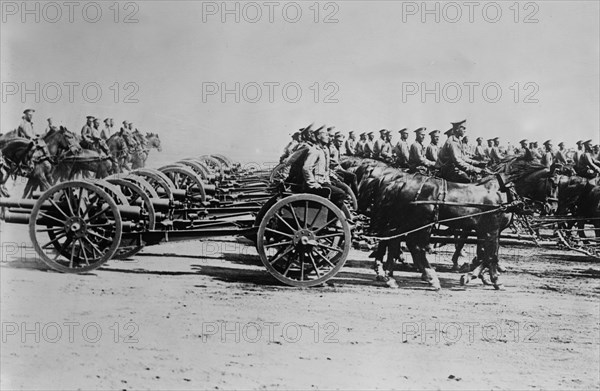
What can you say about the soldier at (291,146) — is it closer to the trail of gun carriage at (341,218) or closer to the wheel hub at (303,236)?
the trail of gun carriage at (341,218)

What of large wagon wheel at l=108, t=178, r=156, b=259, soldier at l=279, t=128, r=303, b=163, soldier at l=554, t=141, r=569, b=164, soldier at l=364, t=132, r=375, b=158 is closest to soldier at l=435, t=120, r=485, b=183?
soldier at l=364, t=132, r=375, b=158

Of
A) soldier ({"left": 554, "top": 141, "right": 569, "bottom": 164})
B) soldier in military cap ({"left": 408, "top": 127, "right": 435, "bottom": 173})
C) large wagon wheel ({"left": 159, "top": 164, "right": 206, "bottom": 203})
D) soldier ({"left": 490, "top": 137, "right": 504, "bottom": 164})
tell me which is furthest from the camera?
large wagon wheel ({"left": 159, "top": 164, "right": 206, "bottom": 203})

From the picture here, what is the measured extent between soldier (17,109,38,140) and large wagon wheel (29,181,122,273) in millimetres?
718

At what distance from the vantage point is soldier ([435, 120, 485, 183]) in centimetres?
582

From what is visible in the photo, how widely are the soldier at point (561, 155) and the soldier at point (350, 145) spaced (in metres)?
2.01

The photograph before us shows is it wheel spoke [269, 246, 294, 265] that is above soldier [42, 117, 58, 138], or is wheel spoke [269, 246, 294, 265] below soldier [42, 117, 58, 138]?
below

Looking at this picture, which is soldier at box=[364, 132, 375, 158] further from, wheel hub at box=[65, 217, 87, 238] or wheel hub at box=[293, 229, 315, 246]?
wheel hub at box=[65, 217, 87, 238]

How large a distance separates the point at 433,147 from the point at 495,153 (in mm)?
576

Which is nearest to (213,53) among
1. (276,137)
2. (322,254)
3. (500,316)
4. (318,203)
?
(276,137)

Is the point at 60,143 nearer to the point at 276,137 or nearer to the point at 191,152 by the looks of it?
the point at 191,152

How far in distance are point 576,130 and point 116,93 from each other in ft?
14.2

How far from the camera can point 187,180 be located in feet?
23.3

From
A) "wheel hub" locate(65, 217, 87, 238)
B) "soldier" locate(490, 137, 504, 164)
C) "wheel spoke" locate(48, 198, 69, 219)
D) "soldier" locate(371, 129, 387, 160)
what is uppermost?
"soldier" locate(371, 129, 387, 160)

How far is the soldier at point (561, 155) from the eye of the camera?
605cm
